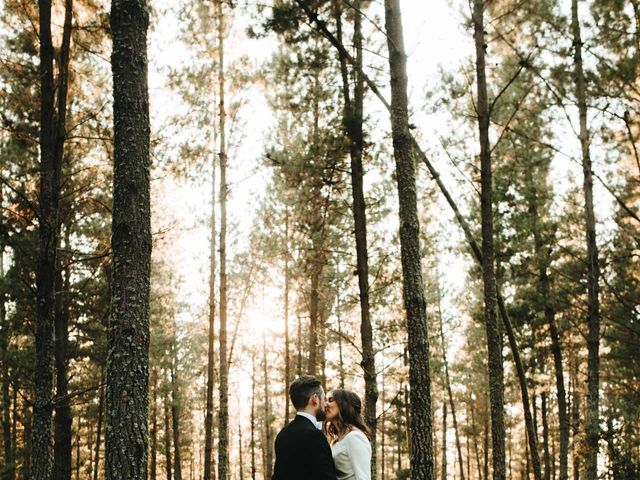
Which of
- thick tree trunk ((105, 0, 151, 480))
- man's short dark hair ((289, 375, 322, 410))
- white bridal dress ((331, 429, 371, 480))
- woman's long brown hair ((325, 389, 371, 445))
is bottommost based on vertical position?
white bridal dress ((331, 429, 371, 480))

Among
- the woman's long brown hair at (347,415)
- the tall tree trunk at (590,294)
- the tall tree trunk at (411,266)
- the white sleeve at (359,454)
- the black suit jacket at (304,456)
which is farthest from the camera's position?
the tall tree trunk at (590,294)

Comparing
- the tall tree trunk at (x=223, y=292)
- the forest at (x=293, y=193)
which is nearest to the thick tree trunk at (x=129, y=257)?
the forest at (x=293, y=193)

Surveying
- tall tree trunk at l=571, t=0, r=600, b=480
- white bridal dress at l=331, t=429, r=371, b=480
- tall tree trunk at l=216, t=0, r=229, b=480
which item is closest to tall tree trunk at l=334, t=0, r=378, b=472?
tall tree trunk at l=216, t=0, r=229, b=480

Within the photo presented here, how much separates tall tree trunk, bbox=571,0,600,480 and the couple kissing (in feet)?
22.3

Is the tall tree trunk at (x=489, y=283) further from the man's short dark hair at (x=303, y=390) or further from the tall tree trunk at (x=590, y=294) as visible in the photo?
the man's short dark hair at (x=303, y=390)

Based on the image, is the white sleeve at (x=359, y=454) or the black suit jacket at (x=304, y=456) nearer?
the black suit jacket at (x=304, y=456)

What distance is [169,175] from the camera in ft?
26.6

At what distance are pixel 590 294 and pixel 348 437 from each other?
7487 millimetres

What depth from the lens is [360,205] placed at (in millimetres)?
9375

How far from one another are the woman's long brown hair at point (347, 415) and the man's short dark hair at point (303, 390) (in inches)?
13.4

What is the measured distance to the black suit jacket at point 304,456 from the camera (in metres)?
3.42

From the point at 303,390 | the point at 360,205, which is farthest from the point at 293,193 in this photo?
the point at 303,390

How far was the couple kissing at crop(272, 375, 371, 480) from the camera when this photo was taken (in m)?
3.46

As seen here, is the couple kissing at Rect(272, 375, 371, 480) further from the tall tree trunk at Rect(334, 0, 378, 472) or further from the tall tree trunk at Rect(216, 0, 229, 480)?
the tall tree trunk at Rect(216, 0, 229, 480)
